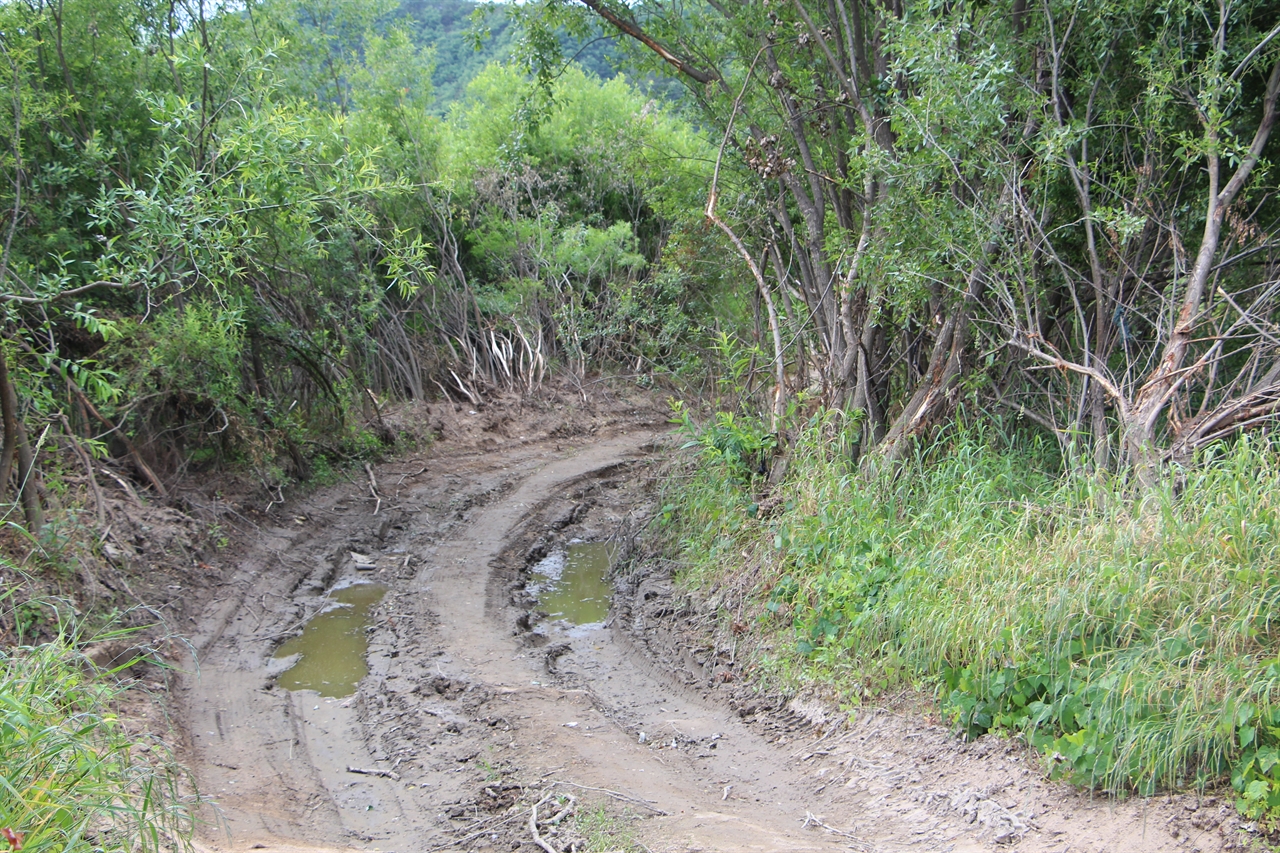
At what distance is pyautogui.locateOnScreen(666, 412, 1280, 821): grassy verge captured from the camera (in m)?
3.21

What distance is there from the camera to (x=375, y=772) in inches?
172

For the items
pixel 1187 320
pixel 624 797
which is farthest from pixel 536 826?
pixel 1187 320

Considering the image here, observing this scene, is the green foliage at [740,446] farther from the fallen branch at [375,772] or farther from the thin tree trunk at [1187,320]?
the fallen branch at [375,772]

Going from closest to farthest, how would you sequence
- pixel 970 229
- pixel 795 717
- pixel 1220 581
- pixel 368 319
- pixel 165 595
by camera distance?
pixel 1220 581, pixel 795 717, pixel 970 229, pixel 165 595, pixel 368 319

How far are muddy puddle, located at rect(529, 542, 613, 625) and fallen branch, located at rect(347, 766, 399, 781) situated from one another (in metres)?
2.36

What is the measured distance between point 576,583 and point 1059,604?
4454mm

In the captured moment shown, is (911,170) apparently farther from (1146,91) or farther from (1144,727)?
(1144,727)

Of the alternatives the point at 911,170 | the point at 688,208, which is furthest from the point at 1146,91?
the point at 688,208

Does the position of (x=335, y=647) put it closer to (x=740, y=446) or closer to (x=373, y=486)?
(x=740, y=446)

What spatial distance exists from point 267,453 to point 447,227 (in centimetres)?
564

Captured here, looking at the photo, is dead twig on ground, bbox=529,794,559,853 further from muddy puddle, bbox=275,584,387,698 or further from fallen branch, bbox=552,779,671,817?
muddy puddle, bbox=275,584,387,698

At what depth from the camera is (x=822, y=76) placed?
7035 millimetres

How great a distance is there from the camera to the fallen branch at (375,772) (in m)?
4.30

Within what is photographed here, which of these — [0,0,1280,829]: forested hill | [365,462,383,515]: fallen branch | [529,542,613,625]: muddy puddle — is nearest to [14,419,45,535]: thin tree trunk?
[0,0,1280,829]: forested hill
